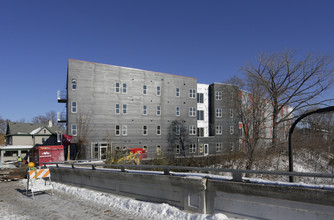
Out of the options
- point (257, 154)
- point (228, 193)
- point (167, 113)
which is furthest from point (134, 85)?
point (228, 193)

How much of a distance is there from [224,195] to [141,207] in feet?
8.94

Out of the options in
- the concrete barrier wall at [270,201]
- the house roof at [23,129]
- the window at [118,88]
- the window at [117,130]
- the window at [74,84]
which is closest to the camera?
the concrete barrier wall at [270,201]

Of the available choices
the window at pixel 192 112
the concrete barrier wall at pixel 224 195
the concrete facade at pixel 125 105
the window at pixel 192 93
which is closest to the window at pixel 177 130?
the concrete facade at pixel 125 105

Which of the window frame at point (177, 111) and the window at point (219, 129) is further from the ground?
the window frame at point (177, 111)

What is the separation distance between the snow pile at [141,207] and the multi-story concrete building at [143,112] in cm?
1939

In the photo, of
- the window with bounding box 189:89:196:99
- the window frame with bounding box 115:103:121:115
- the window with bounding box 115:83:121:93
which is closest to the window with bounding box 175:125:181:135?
the window with bounding box 189:89:196:99

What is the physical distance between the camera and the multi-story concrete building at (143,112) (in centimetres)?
3017

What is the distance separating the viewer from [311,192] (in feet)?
14.8

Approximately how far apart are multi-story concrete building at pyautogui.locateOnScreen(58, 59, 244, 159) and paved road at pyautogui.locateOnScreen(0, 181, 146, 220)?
18.6m

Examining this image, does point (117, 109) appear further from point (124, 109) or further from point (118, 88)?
point (118, 88)

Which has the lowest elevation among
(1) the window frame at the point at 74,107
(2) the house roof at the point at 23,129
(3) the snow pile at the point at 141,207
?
(3) the snow pile at the point at 141,207

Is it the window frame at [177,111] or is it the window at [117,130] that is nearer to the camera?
the window at [117,130]

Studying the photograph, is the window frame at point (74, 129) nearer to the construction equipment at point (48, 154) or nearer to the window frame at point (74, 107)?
the window frame at point (74, 107)

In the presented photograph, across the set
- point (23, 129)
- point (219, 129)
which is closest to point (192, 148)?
point (219, 129)
